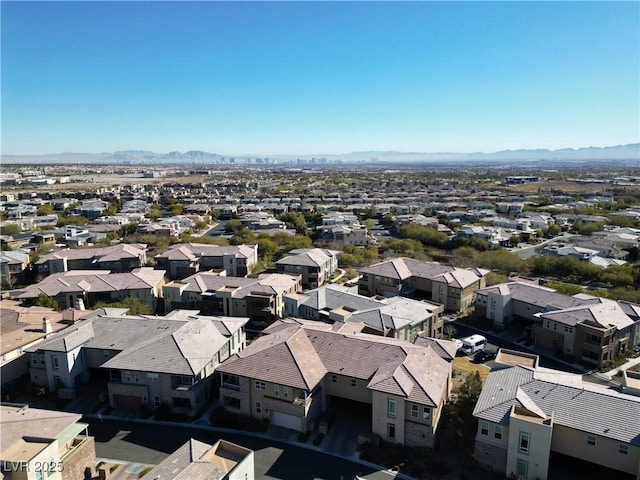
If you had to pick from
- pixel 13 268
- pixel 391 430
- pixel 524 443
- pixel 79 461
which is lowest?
pixel 391 430

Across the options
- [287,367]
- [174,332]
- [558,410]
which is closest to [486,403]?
[558,410]

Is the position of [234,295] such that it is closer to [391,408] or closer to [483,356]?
[391,408]

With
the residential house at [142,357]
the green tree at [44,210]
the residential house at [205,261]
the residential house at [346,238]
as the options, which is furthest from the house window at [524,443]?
the green tree at [44,210]

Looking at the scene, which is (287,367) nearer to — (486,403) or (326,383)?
(326,383)

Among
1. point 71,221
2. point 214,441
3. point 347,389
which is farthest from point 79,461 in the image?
point 71,221

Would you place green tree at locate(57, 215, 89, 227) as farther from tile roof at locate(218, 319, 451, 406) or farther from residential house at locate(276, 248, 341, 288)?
tile roof at locate(218, 319, 451, 406)

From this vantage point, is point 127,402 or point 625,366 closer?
point 127,402

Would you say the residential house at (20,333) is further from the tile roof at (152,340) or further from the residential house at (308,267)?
the residential house at (308,267)
